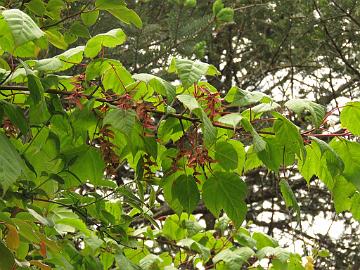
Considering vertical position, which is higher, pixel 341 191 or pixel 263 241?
pixel 341 191

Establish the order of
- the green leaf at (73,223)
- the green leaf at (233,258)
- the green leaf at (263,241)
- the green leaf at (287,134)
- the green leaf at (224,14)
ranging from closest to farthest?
the green leaf at (287,134)
the green leaf at (73,223)
the green leaf at (233,258)
the green leaf at (263,241)
the green leaf at (224,14)

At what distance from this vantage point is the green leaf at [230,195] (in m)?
1.19

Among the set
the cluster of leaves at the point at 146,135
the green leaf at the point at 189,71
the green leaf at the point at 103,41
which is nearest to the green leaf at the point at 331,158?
the cluster of leaves at the point at 146,135

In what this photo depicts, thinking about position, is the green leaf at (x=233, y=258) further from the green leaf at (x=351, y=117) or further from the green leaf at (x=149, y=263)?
the green leaf at (x=351, y=117)

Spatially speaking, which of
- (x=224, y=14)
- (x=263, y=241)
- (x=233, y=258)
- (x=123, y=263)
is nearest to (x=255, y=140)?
(x=123, y=263)

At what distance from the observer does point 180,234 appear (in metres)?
2.14

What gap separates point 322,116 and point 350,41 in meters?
2.78

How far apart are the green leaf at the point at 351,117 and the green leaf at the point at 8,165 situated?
0.58 m

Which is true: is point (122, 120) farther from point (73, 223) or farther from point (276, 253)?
point (276, 253)

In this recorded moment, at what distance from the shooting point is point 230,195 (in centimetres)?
119

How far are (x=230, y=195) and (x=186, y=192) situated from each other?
0.09 meters

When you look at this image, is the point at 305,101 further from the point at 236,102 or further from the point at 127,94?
the point at 127,94

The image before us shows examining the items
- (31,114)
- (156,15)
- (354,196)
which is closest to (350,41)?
(156,15)

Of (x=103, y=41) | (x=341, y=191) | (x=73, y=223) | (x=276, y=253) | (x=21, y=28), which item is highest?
(x=21, y=28)
